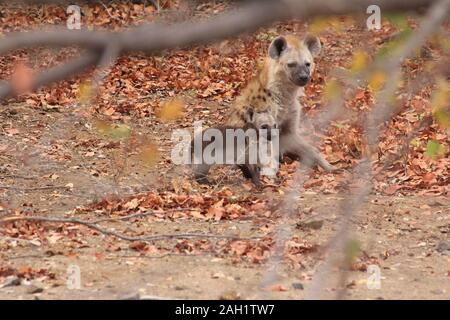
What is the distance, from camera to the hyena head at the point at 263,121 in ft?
31.2

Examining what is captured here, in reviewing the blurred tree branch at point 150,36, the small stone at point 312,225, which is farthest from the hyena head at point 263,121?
the blurred tree branch at point 150,36

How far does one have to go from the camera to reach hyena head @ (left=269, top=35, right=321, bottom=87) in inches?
372

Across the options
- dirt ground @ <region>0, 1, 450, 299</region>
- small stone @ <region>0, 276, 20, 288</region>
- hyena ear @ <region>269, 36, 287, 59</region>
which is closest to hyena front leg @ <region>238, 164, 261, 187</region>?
dirt ground @ <region>0, 1, 450, 299</region>

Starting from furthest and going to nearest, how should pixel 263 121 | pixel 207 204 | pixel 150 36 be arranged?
pixel 263 121 < pixel 207 204 < pixel 150 36

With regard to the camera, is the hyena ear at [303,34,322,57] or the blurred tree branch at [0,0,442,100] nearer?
the blurred tree branch at [0,0,442,100]

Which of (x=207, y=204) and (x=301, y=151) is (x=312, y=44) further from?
(x=207, y=204)

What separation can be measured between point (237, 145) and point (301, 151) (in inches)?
29.4

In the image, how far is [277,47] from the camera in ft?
31.5

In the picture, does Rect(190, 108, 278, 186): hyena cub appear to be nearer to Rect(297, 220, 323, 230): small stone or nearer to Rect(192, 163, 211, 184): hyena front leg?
Rect(192, 163, 211, 184): hyena front leg

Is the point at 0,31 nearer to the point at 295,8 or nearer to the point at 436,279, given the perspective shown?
the point at 436,279

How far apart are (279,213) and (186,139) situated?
12.3 ft

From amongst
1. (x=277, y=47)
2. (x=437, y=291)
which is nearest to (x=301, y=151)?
(x=277, y=47)

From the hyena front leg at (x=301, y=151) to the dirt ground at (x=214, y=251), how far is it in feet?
2.46

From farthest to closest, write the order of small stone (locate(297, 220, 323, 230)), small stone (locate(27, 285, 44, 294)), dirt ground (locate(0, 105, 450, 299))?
small stone (locate(297, 220, 323, 230)) → dirt ground (locate(0, 105, 450, 299)) → small stone (locate(27, 285, 44, 294))
